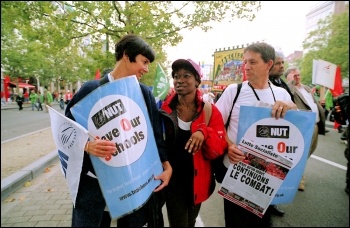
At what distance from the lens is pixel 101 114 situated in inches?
44.7

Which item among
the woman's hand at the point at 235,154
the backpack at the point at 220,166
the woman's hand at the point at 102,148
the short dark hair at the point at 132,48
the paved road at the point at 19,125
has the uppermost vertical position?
the short dark hair at the point at 132,48

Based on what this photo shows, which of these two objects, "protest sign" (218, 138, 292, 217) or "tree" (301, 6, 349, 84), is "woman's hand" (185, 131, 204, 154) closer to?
"protest sign" (218, 138, 292, 217)

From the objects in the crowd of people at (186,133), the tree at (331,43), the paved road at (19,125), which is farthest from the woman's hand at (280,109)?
the tree at (331,43)

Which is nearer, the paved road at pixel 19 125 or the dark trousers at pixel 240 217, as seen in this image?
the dark trousers at pixel 240 217

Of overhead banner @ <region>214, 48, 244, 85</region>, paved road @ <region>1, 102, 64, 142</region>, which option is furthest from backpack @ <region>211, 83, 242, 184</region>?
paved road @ <region>1, 102, 64, 142</region>

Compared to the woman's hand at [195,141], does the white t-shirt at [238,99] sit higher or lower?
higher

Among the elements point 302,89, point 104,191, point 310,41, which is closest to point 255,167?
point 104,191

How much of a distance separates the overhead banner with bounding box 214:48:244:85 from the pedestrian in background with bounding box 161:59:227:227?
2297 mm

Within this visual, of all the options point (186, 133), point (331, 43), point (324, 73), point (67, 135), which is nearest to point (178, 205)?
point (186, 133)

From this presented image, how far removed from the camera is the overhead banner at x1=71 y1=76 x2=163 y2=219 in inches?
44.8

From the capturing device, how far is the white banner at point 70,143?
1.11m

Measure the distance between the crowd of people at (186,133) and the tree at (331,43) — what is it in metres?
19.5

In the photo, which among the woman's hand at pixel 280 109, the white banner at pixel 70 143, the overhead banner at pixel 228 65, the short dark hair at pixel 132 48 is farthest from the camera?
the overhead banner at pixel 228 65

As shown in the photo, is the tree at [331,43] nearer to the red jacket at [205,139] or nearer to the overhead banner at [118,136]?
the red jacket at [205,139]
